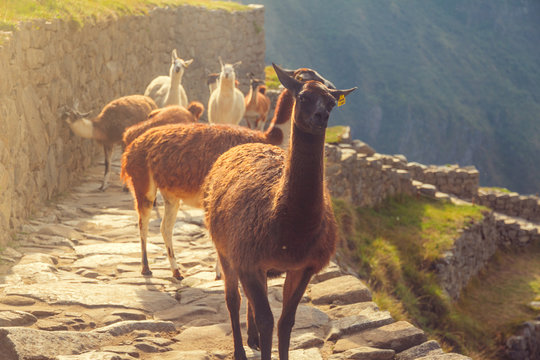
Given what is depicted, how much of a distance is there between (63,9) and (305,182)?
283 inches

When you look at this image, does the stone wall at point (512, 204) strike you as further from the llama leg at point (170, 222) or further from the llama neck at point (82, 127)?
the llama leg at point (170, 222)

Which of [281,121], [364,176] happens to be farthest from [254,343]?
[364,176]

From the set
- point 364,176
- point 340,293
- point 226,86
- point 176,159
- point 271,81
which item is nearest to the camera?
point 176,159

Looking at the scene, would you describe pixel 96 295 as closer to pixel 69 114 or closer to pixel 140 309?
pixel 140 309

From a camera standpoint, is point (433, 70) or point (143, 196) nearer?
point (143, 196)

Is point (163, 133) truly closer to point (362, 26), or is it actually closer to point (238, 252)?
point (238, 252)

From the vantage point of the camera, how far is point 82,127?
9695 millimetres

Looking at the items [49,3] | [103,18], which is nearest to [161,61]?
[103,18]

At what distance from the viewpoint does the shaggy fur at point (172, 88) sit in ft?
36.0

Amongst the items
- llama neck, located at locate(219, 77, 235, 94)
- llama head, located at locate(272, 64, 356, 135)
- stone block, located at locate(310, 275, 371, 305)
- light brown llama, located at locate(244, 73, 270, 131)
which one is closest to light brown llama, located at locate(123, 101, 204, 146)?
stone block, located at locate(310, 275, 371, 305)

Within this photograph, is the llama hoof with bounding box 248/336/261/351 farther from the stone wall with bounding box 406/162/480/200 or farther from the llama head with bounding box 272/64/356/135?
the stone wall with bounding box 406/162/480/200

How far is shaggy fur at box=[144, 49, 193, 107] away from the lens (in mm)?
10984

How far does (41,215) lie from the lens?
7875 millimetres

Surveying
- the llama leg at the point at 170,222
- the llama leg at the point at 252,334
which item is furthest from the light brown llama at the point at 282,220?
the llama leg at the point at 170,222
